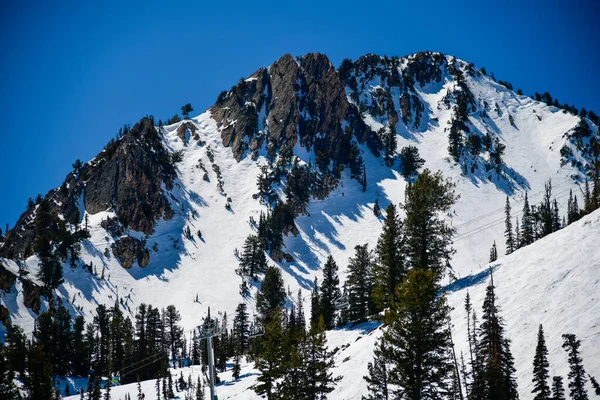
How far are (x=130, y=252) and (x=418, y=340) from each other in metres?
131

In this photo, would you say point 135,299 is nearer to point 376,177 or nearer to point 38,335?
point 38,335

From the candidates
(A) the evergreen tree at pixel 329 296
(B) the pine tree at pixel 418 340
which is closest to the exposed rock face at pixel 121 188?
(A) the evergreen tree at pixel 329 296

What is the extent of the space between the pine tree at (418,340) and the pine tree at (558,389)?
7566 mm

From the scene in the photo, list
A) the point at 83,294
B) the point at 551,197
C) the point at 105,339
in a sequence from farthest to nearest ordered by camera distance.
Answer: the point at 551,197 < the point at 83,294 < the point at 105,339

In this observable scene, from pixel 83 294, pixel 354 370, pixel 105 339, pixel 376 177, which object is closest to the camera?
pixel 354 370

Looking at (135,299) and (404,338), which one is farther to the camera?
(135,299)

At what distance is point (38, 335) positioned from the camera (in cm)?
7650

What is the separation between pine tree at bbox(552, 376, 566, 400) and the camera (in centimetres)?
2590

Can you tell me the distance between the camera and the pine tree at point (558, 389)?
2590 cm

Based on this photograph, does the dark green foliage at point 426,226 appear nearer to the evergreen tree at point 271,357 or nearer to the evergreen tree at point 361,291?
the evergreen tree at point 271,357

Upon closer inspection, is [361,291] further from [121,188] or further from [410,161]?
[410,161]

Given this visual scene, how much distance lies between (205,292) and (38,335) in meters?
52.2

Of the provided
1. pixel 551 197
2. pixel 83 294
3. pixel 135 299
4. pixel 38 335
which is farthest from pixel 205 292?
pixel 551 197

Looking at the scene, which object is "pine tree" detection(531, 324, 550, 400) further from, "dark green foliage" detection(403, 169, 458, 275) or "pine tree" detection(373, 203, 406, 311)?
"pine tree" detection(373, 203, 406, 311)
